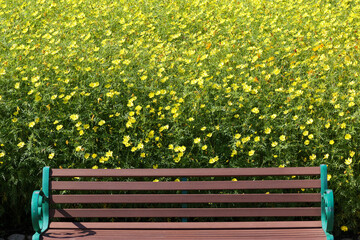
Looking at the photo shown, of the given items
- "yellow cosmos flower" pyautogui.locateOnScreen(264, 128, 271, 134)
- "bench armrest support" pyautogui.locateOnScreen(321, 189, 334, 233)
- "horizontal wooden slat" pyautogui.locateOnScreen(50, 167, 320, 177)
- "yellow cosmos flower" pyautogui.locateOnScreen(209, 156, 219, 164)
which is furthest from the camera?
"yellow cosmos flower" pyautogui.locateOnScreen(264, 128, 271, 134)

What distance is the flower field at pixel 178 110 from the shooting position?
A: 3416mm

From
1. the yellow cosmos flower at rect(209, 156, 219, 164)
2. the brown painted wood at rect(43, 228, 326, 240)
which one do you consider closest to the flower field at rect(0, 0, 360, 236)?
the yellow cosmos flower at rect(209, 156, 219, 164)

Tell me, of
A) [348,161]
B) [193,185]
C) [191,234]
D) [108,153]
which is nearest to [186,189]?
[193,185]

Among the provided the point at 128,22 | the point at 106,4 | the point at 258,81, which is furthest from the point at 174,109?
the point at 106,4

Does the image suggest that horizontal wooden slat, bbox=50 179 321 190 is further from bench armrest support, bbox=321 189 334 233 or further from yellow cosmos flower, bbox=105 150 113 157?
yellow cosmos flower, bbox=105 150 113 157

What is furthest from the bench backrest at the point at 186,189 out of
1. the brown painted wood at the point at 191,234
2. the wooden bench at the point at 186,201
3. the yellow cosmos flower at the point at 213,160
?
the yellow cosmos flower at the point at 213,160

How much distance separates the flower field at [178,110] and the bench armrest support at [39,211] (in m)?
0.55

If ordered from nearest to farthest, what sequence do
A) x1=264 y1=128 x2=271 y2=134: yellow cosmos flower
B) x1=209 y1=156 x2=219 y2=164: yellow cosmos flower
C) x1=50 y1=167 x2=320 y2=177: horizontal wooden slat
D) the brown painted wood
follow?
the brown painted wood, x1=50 y1=167 x2=320 y2=177: horizontal wooden slat, x1=209 y1=156 x2=219 y2=164: yellow cosmos flower, x1=264 y1=128 x2=271 y2=134: yellow cosmos flower

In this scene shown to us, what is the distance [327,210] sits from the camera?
2.62 meters

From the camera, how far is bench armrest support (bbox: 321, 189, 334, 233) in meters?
2.60

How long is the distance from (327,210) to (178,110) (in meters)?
1.36

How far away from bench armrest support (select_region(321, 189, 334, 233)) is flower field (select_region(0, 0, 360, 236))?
57cm

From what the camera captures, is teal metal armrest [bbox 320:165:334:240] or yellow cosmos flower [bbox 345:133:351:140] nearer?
teal metal armrest [bbox 320:165:334:240]

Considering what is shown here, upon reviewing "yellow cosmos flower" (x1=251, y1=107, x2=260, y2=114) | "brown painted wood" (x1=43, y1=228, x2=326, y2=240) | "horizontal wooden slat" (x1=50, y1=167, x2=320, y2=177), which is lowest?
"brown painted wood" (x1=43, y1=228, x2=326, y2=240)
